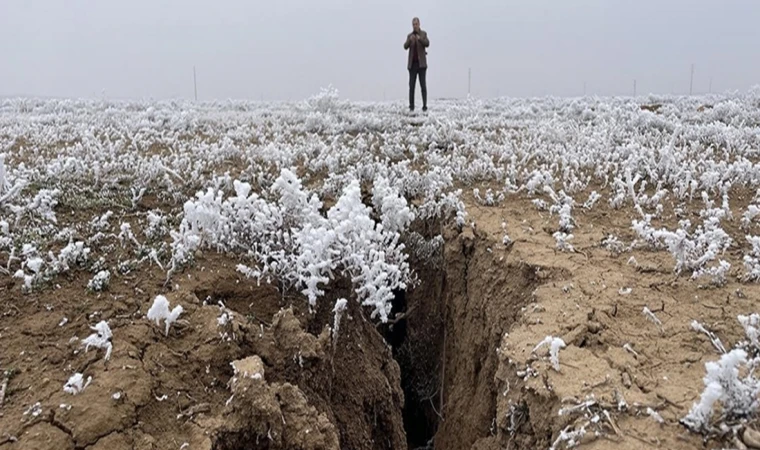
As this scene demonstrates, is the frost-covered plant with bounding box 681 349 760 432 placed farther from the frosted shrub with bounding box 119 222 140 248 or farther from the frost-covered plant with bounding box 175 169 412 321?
the frosted shrub with bounding box 119 222 140 248

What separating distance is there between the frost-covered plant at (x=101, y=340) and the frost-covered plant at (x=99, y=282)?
0.63 m

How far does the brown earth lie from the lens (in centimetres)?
257

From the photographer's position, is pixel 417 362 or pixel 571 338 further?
pixel 417 362

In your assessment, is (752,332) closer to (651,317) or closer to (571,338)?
(651,317)

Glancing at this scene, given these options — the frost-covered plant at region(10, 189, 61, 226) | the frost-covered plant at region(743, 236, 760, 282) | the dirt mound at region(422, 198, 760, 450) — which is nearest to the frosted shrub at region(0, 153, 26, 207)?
the frost-covered plant at region(10, 189, 61, 226)

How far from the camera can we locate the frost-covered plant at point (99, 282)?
357 cm

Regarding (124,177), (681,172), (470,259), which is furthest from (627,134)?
(124,177)

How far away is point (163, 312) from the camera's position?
3156mm

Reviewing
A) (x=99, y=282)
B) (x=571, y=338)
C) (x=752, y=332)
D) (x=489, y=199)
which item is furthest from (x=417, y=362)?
(x=752, y=332)

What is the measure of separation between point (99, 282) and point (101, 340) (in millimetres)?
751

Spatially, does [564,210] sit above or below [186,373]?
above

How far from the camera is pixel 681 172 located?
5840mm

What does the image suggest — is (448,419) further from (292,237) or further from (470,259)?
(292,237)

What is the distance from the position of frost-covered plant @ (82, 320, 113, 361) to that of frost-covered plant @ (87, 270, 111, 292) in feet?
2.06
